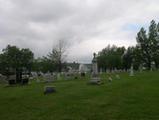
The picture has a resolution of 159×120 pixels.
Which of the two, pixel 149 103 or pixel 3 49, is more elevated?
pixel 3 49

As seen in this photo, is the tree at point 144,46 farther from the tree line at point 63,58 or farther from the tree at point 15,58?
the tree at point 15,58

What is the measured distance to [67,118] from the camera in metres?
13.3

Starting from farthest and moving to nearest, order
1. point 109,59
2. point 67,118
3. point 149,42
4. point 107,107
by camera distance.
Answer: point 109,59
point 149,42
point 107,107
point 67,118

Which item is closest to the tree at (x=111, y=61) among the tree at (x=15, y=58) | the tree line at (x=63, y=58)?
the tree line at (x=63, y=58)

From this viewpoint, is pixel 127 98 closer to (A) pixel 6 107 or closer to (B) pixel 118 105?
(B) pixel 118 105

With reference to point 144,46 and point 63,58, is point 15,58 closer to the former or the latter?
point 63,58

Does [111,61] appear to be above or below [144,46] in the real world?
below

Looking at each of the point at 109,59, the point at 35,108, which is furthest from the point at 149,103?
the point at 109,59

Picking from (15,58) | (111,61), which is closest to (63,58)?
(15,58)

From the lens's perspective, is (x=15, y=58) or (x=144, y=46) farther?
(x=15, y=58)

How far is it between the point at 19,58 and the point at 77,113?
95537 mm

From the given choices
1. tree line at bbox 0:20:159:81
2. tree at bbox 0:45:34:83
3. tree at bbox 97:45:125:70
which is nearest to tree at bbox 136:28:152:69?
tree line at bbox 0:20:159:81

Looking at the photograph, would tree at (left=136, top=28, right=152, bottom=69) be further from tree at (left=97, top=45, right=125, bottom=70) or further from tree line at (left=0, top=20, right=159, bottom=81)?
tree at (left=97, top=45, right=125, bottom=70)

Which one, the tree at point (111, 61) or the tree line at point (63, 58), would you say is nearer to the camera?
the tree line at point (63, 58)
